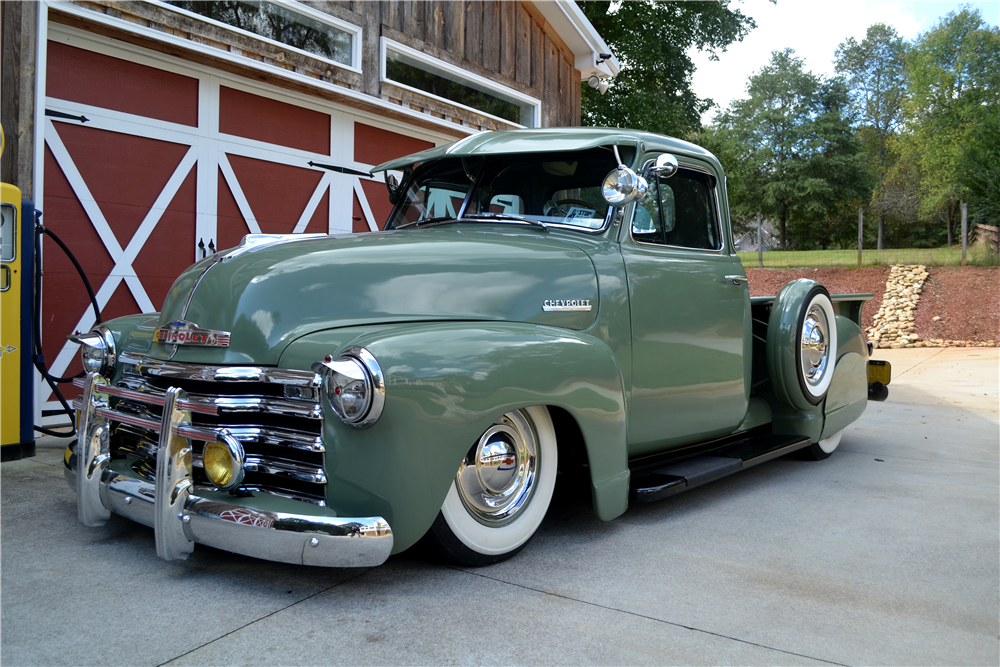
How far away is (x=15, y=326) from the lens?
4.57 metres

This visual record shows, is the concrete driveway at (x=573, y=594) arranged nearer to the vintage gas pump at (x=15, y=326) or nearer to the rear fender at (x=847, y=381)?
the vintage gas pump at (x=15, y=326)

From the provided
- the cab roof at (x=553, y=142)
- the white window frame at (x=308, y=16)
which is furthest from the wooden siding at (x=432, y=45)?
the cab roof at (x=553, y=142)

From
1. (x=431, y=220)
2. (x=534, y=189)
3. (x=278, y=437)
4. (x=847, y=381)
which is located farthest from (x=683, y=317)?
(x=278, y=437)

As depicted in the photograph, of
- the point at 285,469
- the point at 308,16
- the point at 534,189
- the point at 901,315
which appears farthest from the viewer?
the point at 901,315

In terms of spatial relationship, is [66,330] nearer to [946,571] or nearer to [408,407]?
[408,407]

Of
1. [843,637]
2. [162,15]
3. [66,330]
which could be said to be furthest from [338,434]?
[162,15]

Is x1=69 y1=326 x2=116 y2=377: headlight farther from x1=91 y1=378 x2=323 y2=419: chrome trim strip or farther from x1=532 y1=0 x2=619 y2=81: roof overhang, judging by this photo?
x1=532 y1=0 x2=619 y2=81: roof overhang

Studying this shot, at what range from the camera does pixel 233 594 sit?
258 cm

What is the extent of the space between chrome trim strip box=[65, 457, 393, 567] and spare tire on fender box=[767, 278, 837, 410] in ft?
9.75

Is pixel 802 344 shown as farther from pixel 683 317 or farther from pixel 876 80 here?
pixel 876 80

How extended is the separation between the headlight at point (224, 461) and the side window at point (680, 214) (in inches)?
83.9

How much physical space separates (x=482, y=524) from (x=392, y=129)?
599 centimetres

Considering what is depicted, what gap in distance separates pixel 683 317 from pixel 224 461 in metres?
2.33

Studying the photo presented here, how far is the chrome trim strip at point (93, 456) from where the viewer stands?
296 centimetres
